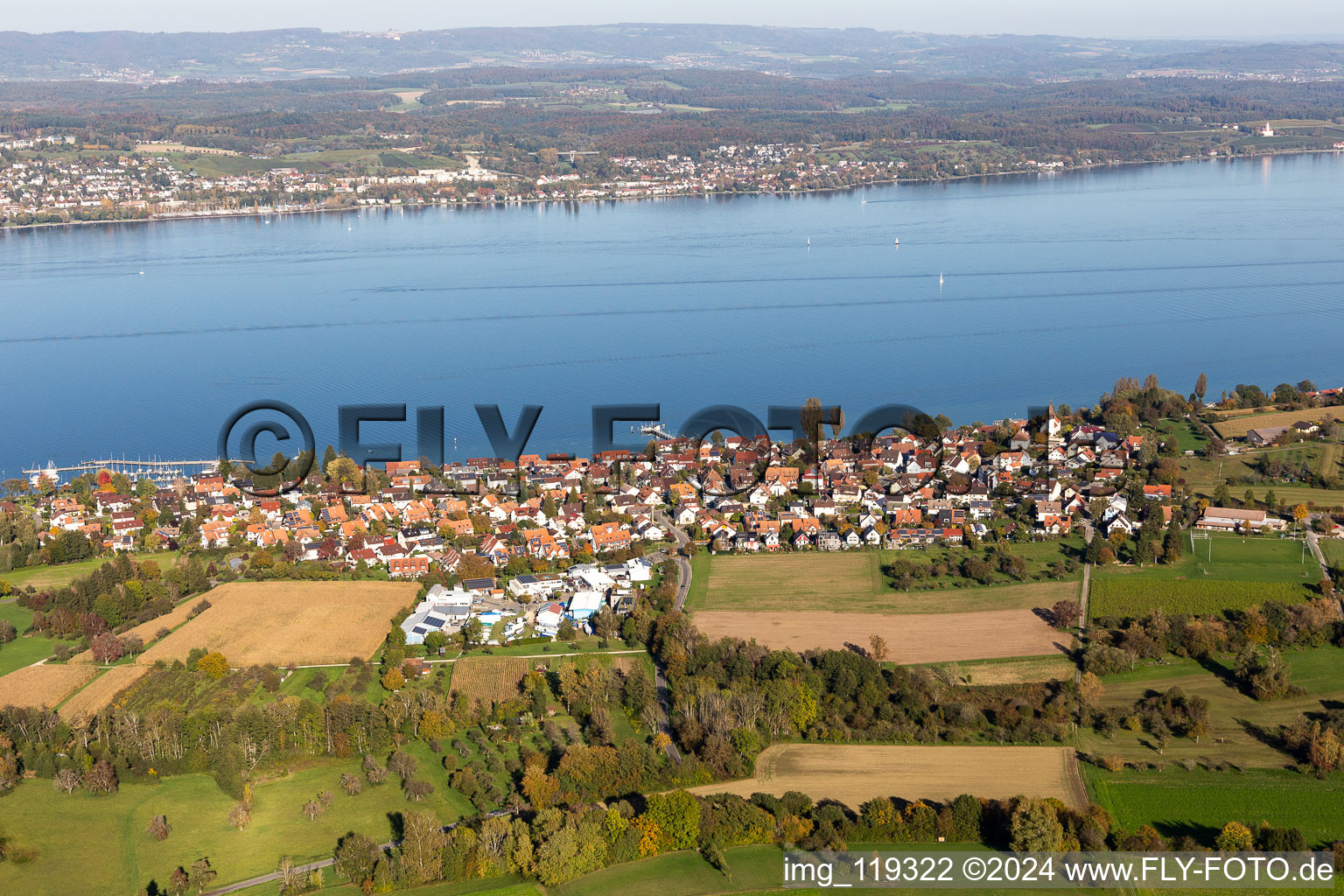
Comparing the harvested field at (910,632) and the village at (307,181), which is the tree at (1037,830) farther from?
the village at (307,181)

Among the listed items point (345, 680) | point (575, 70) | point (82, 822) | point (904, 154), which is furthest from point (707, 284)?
point (575, 70)

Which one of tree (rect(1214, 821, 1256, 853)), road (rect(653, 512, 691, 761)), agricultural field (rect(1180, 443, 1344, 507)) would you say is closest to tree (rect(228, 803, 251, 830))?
road (rect(653, 512, 691, 761))

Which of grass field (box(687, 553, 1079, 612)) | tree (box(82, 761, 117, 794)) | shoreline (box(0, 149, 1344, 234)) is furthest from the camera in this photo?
shoreline (box(0, 149, 1344, 234))

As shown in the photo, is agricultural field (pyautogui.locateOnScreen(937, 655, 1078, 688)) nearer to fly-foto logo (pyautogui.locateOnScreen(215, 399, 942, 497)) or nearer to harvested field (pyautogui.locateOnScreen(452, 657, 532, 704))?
harvested field (pyautogui.locateOnScreen(452, 657, 532, 704))

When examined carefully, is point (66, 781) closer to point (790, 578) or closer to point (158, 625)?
point (158, 625)

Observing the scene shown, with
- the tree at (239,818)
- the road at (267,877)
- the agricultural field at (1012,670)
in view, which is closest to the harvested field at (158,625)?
the tree at (239,818)

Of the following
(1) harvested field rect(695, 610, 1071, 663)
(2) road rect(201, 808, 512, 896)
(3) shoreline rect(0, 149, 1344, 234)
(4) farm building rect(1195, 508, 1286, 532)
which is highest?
(3) shoreline rect(0, 149, 1344, 234)
